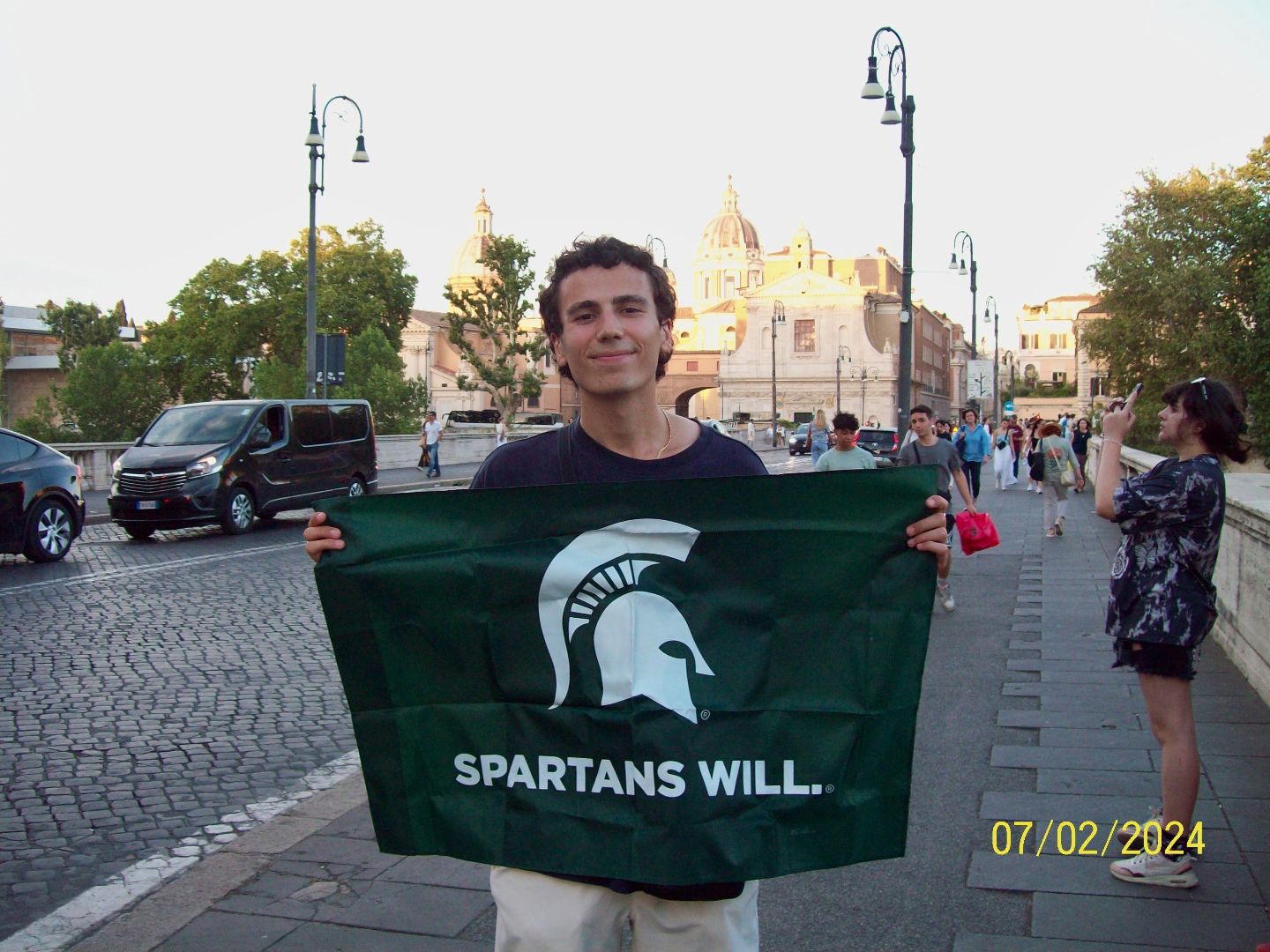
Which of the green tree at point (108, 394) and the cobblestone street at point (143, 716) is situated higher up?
the green tree at point (108, 394)

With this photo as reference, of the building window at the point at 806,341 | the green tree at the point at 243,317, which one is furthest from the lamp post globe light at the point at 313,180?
the building window at the point at 806,341

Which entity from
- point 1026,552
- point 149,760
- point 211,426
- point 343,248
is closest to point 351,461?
point 211,426

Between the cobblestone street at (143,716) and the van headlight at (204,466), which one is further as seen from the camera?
the van headlight at (204,466)

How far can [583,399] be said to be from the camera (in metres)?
2.93

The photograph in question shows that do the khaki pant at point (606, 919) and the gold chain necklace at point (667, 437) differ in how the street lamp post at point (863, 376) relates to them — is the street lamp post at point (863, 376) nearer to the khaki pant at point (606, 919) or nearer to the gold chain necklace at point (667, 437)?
the gold chain necklace at point (667, 437)

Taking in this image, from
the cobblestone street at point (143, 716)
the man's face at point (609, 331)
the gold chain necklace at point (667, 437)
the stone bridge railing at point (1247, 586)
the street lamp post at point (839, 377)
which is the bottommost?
the cobblestone street at point (143, 716)

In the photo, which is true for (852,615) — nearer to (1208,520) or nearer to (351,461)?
(1208,520)

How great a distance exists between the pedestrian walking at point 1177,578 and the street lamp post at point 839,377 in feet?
296

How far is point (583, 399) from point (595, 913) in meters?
1.08

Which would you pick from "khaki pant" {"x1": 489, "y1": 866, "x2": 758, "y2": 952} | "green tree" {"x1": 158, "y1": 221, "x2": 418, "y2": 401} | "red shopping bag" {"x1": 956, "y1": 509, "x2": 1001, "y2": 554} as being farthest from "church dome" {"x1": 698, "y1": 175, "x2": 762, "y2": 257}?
"khaki pant" {"x1": 489, "y1": 866, "x2": 758, "y2": 952}

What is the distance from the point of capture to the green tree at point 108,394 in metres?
61.9

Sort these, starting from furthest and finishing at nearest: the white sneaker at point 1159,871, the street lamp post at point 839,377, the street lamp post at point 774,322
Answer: the street lamp post at point 839,377, the street lamp post at point 774,322, the white sneaker at point 1159,871

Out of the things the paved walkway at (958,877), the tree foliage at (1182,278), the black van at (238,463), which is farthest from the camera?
the tree foliage at (1182,278)
